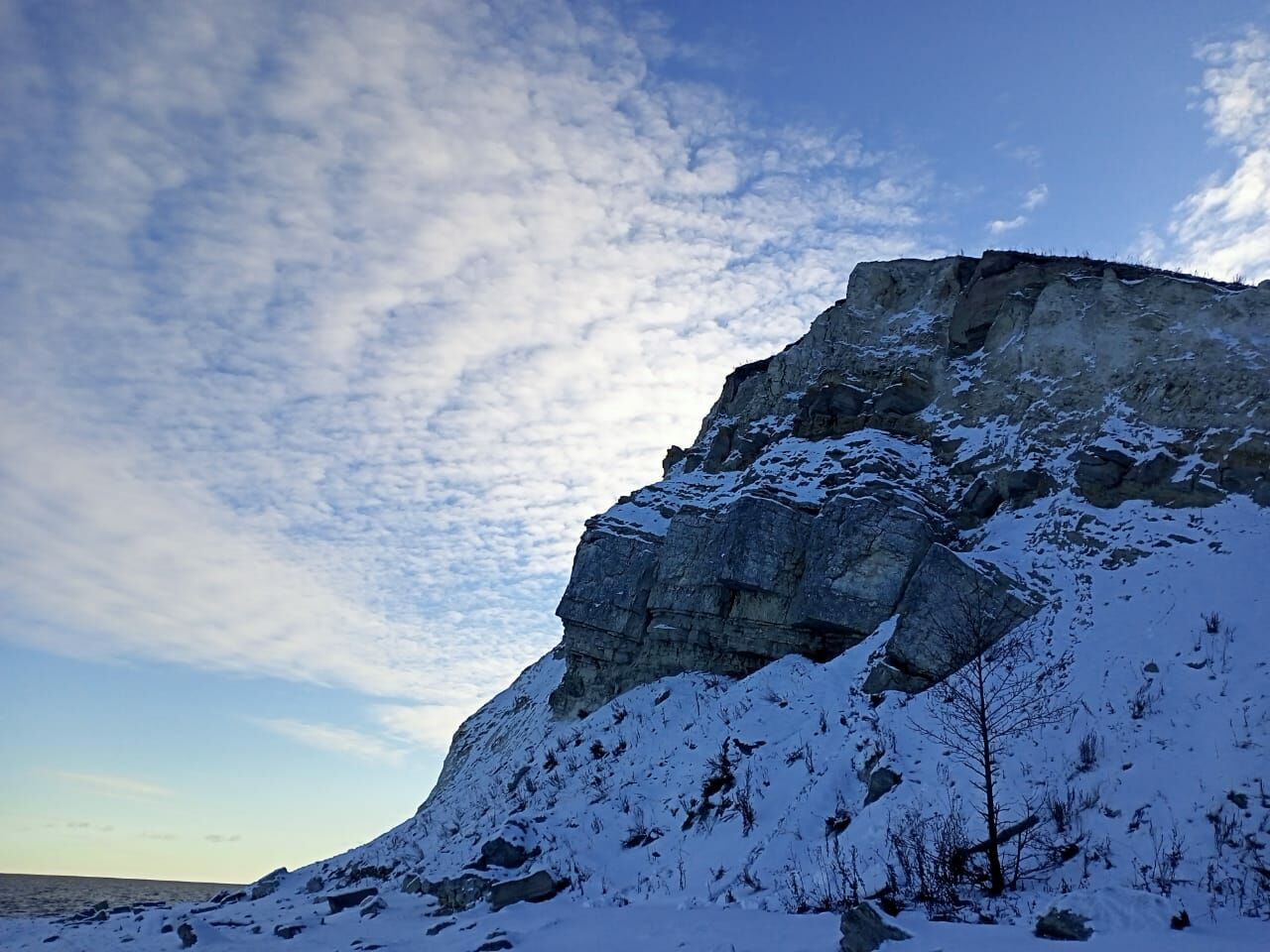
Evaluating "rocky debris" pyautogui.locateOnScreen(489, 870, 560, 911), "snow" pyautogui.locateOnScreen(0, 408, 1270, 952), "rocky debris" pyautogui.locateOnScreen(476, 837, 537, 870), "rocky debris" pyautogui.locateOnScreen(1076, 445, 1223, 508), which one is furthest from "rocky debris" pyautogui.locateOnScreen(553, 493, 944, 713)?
"rocky debris" pyautogui.locateOnScreen(489, 870, 560, 911)

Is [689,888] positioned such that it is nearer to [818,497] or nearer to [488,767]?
[818,497]

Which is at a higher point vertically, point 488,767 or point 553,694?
point 553,694

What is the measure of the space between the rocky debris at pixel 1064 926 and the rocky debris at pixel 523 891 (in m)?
9.84

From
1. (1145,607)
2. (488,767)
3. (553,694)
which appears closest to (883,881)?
(1145,607)

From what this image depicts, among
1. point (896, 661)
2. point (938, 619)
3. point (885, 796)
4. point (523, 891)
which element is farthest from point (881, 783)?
point (523, 891)

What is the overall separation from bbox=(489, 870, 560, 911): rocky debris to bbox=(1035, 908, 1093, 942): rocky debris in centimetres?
984

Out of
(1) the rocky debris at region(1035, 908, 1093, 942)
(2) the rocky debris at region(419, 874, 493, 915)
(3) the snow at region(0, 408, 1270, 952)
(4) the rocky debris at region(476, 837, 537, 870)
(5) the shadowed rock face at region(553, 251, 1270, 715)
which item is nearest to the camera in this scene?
(1) the rocky debris at region(1035, 908, 1093, 942)

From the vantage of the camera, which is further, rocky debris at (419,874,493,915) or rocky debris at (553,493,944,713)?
rocky debris at (553,493,944,713)

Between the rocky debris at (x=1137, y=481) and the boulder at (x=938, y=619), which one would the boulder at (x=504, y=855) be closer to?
the boulder at (x=938, y=619)

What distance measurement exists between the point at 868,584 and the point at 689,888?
11.4 metres

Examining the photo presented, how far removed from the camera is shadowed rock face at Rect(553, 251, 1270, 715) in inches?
883

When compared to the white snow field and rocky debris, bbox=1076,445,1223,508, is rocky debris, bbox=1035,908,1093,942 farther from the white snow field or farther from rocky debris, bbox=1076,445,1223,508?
rocky debris, bbox=1076,445,1223,508

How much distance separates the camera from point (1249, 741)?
1390cm

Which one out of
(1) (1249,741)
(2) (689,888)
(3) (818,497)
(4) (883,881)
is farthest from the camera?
(3) (818,497)
